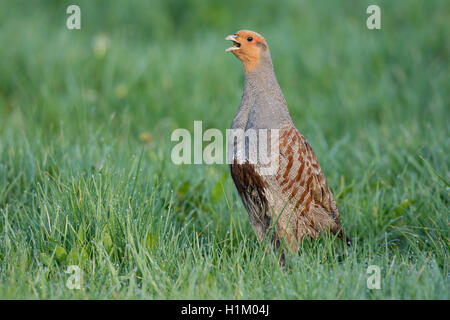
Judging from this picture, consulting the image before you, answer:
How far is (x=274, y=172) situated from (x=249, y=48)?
78cm

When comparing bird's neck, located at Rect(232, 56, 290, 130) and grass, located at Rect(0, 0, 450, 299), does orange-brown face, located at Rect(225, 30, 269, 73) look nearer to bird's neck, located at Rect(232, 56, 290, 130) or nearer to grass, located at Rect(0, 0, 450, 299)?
bird's neck, located at Rect(232, 56, 290, 130)

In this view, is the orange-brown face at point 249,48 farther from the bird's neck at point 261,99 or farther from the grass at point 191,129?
the grass at point 191,129

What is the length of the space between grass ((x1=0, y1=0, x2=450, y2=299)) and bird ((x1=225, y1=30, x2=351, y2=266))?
155mm

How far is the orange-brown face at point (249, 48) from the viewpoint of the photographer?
11.1 feet

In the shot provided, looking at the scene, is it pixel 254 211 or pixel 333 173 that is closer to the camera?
pixel 254 211

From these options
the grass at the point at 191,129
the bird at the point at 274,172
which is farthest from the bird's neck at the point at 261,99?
the grass at the point at 191,129

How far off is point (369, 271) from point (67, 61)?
467 centimetres

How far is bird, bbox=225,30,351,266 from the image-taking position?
3.27 metres

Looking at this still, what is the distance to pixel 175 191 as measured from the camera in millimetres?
4086

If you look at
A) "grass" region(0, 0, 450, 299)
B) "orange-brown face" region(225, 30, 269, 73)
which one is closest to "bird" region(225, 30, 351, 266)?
"orange-brown face" region(225, 30, 269, 73)

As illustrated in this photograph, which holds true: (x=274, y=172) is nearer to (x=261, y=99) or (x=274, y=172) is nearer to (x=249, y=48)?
(x=261, y=99)

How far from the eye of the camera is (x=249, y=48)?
3373mm

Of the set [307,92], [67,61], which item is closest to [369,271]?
[307,92]

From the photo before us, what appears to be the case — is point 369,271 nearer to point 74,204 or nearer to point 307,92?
point 74,204
